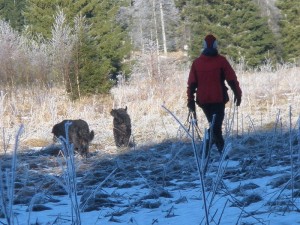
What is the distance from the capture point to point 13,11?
49.4 m

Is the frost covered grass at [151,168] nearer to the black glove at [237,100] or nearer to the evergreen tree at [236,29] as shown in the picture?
the black glove at [237,100]

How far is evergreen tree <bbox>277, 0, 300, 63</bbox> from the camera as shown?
37.9 metres

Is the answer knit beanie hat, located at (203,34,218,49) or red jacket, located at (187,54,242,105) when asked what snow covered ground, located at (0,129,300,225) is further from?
knit beanie hat, located at (203,34,218,49)

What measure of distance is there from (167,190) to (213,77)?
176 cm

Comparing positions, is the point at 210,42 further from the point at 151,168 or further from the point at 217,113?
the point at 151,168

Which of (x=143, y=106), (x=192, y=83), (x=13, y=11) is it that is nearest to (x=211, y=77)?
(x=192, y=83)

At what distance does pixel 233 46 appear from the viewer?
37.1 metres

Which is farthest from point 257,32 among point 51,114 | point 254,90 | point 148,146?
point 148,146

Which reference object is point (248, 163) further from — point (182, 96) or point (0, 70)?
point (0, 70)

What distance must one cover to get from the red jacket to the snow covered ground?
0.83 metres

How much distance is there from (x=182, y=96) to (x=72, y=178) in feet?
42.8

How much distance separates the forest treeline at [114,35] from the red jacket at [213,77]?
1021 cm

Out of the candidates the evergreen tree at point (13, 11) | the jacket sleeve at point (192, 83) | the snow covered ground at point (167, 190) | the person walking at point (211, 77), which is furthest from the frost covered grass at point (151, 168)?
the evergreen tree at point (13, 11)

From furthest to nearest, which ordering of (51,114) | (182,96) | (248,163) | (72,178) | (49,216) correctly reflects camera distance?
(182,96) → (51,114) → (248,163) → (49,216) → (72,178)
